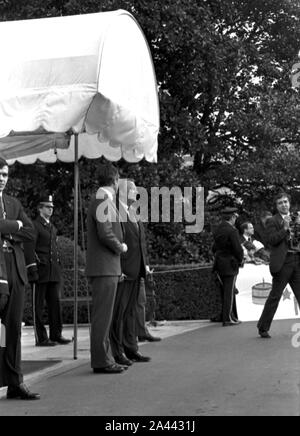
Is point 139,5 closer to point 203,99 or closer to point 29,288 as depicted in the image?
point 203,99

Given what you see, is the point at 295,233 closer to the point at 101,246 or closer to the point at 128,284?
the point at 128,284

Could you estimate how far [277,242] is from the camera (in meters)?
11.4

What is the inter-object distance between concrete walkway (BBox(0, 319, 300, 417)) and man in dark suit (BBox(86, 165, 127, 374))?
9.7 inches

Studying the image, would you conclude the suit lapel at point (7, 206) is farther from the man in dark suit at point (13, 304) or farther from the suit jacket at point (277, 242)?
the suit jacket at point (277, 242)

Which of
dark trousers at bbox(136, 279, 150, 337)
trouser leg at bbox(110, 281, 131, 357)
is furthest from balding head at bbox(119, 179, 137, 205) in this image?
dark trousers at bbox(136, 279, 150, 337)

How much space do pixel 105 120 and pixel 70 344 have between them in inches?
159

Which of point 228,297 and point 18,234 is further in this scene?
point 228,297

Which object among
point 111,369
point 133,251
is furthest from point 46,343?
point 111,369

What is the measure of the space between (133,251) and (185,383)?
6.71ft

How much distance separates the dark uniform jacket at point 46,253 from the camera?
1202 cm

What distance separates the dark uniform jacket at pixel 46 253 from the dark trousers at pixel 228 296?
9.88 ft

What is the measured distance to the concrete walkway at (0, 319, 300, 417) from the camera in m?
Result: 7.04

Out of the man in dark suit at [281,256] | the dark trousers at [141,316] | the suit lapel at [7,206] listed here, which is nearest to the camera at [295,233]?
the man in dark suit at [281,256]
